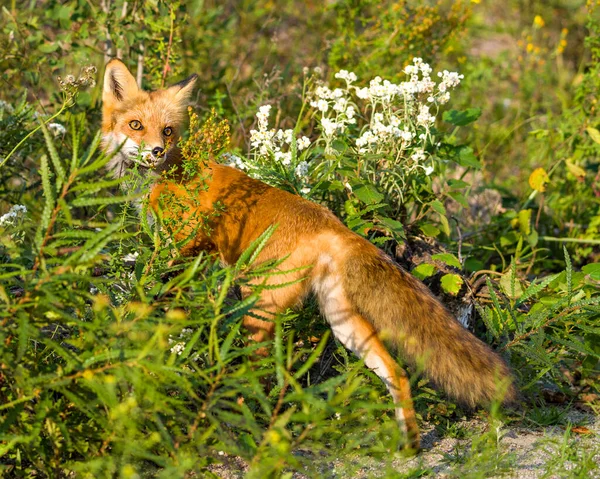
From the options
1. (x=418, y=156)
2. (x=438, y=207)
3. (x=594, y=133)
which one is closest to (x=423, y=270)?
(x=438, y=207)

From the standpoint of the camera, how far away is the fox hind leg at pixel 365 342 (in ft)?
11.1

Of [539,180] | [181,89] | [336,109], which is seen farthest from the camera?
[539,180]

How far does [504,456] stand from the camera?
325cm

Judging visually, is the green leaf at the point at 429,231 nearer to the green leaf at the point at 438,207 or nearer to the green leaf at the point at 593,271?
the green leaf at the point at 438,207

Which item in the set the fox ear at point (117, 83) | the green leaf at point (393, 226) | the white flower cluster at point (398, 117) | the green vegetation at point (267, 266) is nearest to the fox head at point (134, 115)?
the fox ear at point (117, 83)

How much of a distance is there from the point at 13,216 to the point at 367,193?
6.95 feet

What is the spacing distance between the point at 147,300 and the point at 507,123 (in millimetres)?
6787

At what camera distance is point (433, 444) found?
355 cm

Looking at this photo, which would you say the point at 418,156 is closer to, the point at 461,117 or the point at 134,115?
the point at 461,117

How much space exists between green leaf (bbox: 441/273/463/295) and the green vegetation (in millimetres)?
14

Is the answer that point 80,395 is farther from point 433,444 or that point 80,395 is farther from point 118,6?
point 118,6

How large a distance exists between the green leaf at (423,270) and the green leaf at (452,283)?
101mm

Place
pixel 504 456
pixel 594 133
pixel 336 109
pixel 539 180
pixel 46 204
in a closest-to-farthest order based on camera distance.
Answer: pixel 46 204, pixel 504 456, pixel 336 109, pixel 539 180, pixel 594 133

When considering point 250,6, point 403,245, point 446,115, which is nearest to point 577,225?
point 446,115
